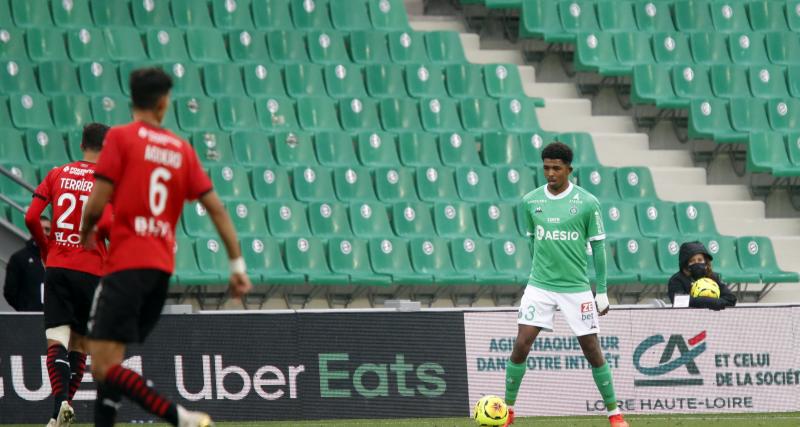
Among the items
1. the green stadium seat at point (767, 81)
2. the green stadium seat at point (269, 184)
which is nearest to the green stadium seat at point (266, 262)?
the green stadium seat at point (269, 184)

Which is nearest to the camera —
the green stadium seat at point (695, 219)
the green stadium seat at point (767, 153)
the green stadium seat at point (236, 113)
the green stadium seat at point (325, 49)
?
the green stadium seat at point (236, 113)

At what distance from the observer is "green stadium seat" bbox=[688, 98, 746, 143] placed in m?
20.3

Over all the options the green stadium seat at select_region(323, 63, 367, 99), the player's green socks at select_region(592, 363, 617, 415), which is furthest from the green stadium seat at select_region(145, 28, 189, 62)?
the player's green socks at select_region(592, 363, 617, 415)

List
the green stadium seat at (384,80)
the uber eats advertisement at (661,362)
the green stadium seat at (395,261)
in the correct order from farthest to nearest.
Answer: the green stadium seat at (384,80) < the green stadium seat at (395,261) < the uber eats advertisement at (661,362)

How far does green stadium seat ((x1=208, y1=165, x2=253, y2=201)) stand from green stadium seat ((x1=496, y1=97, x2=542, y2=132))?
158 inches

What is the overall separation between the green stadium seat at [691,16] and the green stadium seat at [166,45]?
7.62 metres

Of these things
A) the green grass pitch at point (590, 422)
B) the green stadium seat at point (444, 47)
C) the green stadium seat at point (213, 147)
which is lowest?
the green grass pitch at point (590, 422)

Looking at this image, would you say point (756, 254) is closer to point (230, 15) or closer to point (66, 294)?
point (230, 15)

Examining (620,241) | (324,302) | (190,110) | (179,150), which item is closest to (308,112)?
(190,110)

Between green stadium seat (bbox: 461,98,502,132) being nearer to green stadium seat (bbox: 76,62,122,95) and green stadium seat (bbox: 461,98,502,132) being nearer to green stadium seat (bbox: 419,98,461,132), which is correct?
green stadium seat (bbox: 419,98,461,132)

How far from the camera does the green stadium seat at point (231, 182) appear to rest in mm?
17391

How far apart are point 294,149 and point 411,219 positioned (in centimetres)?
172

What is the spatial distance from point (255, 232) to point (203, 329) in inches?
171

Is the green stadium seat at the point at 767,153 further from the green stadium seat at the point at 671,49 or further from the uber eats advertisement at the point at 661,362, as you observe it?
the uber eats advertisement at the point at 661,362
